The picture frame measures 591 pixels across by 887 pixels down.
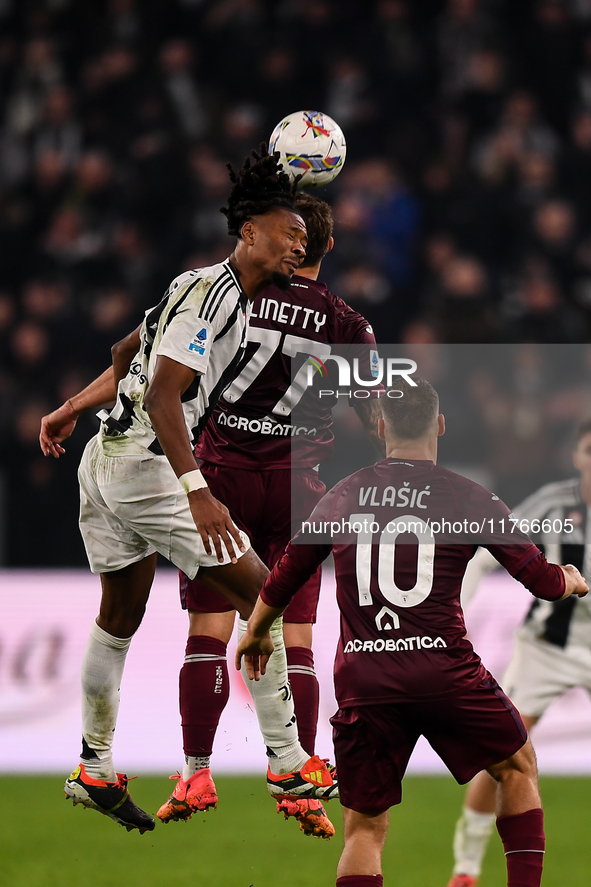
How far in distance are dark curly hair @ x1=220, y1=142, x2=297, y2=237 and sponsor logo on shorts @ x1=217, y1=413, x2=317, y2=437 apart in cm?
72

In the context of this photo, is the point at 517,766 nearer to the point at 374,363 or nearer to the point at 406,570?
the point at 406,570

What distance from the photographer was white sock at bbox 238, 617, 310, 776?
4438 millimetres

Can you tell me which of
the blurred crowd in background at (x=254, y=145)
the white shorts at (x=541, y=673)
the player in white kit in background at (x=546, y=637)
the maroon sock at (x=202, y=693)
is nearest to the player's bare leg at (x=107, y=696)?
the maroon sock at (x=202, y=693)

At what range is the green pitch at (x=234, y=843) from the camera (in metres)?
6.06

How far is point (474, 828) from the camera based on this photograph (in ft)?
17.6

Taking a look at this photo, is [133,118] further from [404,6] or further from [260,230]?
[260,230]

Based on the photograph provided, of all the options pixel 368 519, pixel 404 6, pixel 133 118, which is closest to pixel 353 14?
pixel 404 6

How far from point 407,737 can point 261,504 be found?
46.6 inches

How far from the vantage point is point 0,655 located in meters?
8.11

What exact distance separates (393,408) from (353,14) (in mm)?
8021

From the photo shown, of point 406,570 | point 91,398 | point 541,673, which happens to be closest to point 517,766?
point 406,570

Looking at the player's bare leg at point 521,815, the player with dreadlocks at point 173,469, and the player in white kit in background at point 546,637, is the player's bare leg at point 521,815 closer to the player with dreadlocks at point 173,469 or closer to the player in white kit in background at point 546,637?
the player with dreadlocks at point 173,469

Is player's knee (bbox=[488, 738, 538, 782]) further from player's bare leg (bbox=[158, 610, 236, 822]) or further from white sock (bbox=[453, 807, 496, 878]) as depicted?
white sock (bbox=[453, 807, 496, 878])

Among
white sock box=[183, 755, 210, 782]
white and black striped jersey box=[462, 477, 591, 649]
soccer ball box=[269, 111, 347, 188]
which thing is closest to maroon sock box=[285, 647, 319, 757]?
white sock box=[183, 755, 210, 782]
